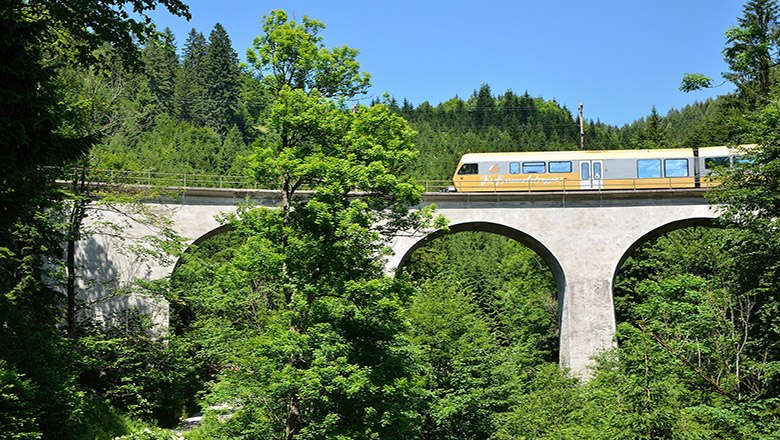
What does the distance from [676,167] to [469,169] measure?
809 centimetres

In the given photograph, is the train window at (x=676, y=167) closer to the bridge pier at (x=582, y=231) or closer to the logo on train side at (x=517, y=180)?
the bridge pier at (x=582, y=231)

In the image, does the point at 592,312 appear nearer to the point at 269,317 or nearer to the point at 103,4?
the point at 269,317

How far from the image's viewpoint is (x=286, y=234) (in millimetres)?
16750

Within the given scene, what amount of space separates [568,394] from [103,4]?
15752mm

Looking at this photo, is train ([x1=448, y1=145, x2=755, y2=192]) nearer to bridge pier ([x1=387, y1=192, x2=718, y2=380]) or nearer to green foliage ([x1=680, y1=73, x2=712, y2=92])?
bridge pier ([x1=387, y1=192, x2=718, y2=380])

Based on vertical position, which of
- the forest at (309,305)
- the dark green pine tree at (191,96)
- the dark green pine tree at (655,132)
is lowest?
the forest at (309,305)

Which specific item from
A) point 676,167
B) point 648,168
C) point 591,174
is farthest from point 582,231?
point 676,167

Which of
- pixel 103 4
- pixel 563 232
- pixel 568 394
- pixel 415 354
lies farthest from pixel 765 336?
pixel 103 4

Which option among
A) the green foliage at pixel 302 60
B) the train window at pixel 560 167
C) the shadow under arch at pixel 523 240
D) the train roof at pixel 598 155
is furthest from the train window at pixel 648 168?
the green foliage at pixel 302 60

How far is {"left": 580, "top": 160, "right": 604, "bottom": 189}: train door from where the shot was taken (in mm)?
29188

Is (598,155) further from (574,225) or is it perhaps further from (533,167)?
(574,225)

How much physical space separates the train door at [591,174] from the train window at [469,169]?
166 inches

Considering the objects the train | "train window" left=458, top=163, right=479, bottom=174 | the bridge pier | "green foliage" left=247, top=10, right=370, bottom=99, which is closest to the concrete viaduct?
the bridge pier

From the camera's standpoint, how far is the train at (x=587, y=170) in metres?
28.7
